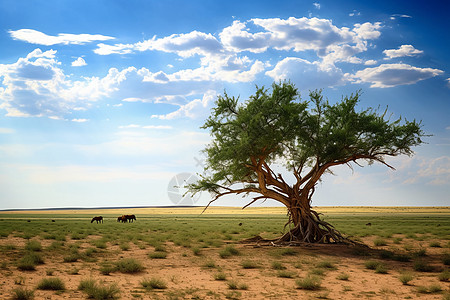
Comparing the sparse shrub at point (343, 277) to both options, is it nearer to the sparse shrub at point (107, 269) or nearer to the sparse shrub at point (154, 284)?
the sparse shrub at point (154, 284)

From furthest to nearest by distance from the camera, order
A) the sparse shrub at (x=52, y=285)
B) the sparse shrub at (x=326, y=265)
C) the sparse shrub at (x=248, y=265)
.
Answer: the sparse shrub at (x=326, y=265) → the sparse shrub at (x=248, y=265) → the sparse shrub at (x=52, y=285)

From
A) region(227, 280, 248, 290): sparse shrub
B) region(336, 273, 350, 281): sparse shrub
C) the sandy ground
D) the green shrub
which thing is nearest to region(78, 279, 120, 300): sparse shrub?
the sandy ground

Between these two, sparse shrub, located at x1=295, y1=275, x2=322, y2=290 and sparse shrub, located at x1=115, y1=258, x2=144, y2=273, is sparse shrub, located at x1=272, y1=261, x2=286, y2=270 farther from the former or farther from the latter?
sparse shrub, located at x1=115, y1=258, x2=144, y2=273

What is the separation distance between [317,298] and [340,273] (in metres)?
5.92

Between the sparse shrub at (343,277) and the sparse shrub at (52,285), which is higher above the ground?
the sparse shrub at (52,285)

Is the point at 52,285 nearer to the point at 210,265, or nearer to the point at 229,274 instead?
the point at 229,274

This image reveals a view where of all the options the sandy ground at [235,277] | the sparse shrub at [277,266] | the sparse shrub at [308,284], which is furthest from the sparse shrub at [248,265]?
the sparse shrub at [308,284]

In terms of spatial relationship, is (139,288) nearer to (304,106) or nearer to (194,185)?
(194,185)

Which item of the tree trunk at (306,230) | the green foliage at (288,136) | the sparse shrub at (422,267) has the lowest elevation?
the sparse shrub at (422,267)

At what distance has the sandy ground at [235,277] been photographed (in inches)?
603

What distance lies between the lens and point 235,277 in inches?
741

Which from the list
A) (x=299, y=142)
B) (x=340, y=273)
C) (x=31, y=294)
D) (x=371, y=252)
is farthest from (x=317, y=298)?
(x=299, y=142)

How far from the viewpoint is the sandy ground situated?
50.2 feet

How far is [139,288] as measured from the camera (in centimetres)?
1639
